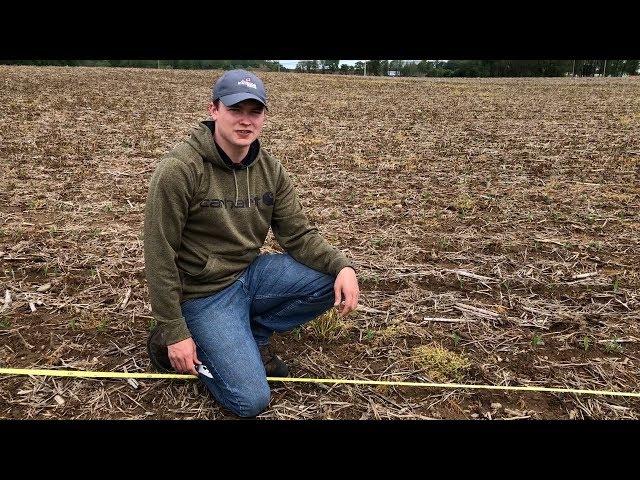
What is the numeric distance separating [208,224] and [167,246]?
29cm

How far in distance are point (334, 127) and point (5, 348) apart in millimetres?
10316

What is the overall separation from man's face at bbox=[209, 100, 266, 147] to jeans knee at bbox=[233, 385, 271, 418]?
1304mm

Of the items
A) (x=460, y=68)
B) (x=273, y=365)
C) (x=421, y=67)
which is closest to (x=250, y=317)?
(x=273, y=365)

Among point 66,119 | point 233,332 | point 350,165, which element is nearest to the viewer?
point 233,332

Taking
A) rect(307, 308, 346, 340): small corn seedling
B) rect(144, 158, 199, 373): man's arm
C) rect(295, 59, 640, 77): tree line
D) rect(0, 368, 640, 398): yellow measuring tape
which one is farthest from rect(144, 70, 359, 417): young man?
rect(295, 59, 640, 77): tree line

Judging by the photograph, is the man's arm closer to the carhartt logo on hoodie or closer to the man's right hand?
the man's right hand

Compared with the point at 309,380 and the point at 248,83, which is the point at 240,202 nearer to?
the point at 248,83

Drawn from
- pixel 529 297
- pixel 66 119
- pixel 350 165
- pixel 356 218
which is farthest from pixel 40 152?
pixel 529 297

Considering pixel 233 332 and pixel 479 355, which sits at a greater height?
pixel 233 332

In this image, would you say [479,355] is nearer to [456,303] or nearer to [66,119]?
[456,303]

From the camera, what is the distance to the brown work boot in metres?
3.12

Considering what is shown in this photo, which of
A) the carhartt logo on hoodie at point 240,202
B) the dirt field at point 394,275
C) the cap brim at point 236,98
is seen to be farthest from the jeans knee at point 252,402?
the cap brim at point 236,98

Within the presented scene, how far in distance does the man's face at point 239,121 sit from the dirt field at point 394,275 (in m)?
1.43

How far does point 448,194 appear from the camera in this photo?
22.7ft
